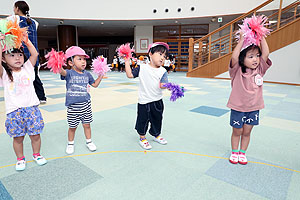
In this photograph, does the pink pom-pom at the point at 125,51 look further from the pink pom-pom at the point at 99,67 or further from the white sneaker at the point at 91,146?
the white sneaker at the point at 91,146

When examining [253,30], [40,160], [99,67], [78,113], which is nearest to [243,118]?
[253,30]

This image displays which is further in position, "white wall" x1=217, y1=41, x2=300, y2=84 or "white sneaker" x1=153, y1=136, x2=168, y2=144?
"white wall" x1=217, y1=41, x2=300, y2=84

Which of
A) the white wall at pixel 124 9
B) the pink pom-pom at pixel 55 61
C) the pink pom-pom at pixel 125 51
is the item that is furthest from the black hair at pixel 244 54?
the white wall at pixel 124 9

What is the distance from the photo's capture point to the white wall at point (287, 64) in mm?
7057

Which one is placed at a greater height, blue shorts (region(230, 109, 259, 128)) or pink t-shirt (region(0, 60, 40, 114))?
pink t-shirt (region(0, 60, 40, 114))

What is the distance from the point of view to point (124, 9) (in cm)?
1249

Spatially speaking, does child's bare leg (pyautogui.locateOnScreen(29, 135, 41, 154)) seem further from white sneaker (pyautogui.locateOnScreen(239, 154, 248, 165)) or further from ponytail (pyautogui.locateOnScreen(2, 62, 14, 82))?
white sneaker (pyautogui.locateOnScreen(239, 154, 248, 165))

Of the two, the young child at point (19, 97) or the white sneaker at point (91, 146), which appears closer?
the young child at point (19, 97)

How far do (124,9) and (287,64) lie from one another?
9560mm

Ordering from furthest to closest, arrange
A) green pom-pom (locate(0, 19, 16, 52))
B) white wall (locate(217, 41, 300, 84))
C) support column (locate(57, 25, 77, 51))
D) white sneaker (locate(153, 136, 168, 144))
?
support column (locate(57, 25, 77, 51)) < white wall (locate(217, 41, 300, 84)) < white sneaker (locate(153, 136, 168, 144)) < green pom-pom (locate(0, 19, 16, 52))

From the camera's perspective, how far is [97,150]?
6.93 ft

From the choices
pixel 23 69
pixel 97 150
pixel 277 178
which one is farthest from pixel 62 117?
pixel 277 178

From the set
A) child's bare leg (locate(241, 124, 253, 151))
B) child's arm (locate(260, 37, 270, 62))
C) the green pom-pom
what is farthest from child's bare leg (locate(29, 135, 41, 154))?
child's arm (locate(260, 37, 270, 62))

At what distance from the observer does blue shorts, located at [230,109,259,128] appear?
1.79 m
